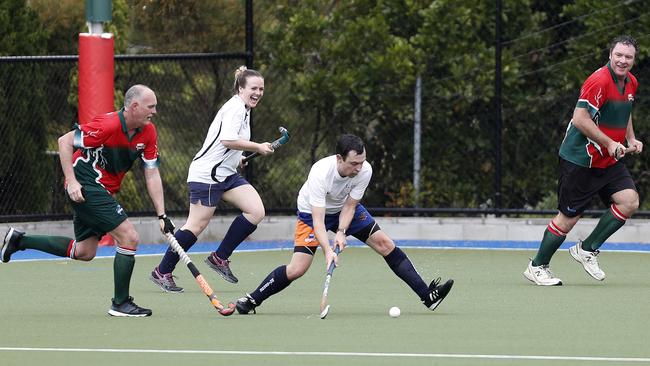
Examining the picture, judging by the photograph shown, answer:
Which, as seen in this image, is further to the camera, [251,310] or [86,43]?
[86,43]

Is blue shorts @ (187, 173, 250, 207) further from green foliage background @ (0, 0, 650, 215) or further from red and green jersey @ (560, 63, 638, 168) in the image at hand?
green foliage background @ (0, 0, 650, 215)

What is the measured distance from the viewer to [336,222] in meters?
10.9

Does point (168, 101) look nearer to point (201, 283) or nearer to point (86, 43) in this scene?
point (86, 43)

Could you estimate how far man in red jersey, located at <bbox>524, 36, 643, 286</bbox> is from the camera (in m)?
12.3

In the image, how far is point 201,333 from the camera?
9.71 meters

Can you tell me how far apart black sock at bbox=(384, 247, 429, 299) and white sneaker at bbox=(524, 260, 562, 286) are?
2091 millimetres

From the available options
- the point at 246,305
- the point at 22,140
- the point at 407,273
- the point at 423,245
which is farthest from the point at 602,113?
the point at 22,140

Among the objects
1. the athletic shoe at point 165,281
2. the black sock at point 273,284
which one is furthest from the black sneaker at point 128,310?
the athletic shoe at point 165,281

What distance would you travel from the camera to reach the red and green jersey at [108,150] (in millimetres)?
10617

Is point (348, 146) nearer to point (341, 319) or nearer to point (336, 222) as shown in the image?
point (336, 222)

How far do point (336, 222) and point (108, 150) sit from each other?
158 centimetres

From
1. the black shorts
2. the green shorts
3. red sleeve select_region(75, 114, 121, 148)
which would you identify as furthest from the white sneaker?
red sleeve select_region(75, 114, 121, 148)

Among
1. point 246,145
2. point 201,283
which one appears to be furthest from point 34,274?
point 201,283

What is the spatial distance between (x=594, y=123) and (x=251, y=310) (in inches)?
126
